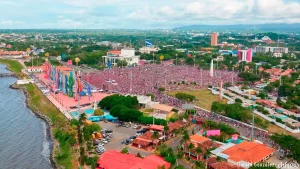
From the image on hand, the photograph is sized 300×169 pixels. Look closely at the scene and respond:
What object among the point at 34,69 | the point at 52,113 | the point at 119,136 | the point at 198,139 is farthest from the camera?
the point at 34,69

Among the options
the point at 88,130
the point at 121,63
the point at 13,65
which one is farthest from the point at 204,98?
the point at 13,65

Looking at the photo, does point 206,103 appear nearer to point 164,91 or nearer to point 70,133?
point 164,91

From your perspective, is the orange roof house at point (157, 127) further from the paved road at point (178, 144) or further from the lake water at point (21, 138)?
the lake water at point (21, 138)

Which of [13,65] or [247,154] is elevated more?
[13,65]

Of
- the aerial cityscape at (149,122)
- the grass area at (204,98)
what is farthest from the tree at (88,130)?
the grass area at (204,98)

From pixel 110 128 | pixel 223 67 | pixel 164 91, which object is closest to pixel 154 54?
pixel 223 67

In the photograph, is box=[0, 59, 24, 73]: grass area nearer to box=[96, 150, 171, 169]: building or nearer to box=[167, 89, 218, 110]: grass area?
box=[167, 89, 218, 110]: grass area

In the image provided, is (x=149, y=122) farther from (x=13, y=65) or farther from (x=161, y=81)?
(x=13, y=65)
